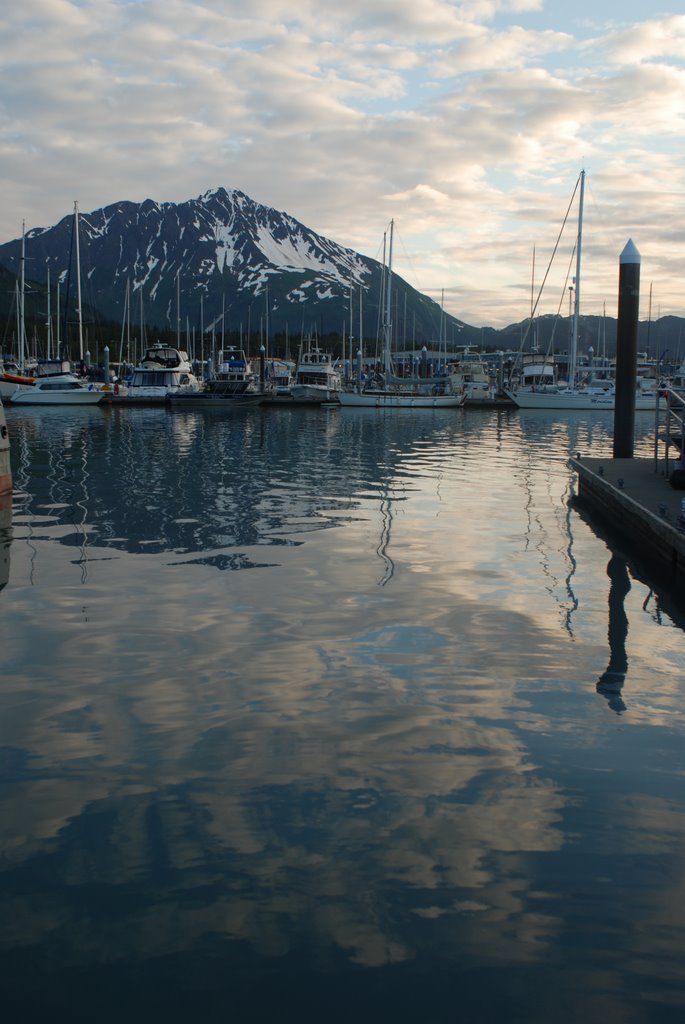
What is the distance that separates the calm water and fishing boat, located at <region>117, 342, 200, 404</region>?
5856cm

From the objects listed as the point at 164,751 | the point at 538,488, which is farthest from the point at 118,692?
the point at 538,488

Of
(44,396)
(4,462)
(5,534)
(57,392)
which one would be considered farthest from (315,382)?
(5,534)

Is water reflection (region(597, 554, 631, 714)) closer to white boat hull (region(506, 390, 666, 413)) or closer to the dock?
the dock

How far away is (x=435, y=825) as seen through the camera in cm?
552

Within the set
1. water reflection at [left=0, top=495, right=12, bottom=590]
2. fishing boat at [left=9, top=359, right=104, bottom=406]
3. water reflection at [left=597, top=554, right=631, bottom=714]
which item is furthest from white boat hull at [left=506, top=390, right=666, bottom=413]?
water reflection at [left=597, top=554, right=631, bottom=714]

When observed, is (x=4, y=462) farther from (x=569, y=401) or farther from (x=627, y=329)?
(x=569, y=401)

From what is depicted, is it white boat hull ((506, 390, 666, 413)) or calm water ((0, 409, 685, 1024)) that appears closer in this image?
calm water ((0, 409, 685, 1024))

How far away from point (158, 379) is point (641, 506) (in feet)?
205

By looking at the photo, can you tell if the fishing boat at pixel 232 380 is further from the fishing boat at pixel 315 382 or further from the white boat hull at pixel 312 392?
the fishing boat at pixel 315 382

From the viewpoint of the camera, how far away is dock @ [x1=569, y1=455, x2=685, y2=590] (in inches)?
498

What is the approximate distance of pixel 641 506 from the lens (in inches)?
577

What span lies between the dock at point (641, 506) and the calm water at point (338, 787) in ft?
2.43

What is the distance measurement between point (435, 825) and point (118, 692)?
3.42 metres

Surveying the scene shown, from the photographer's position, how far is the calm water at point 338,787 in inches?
165
